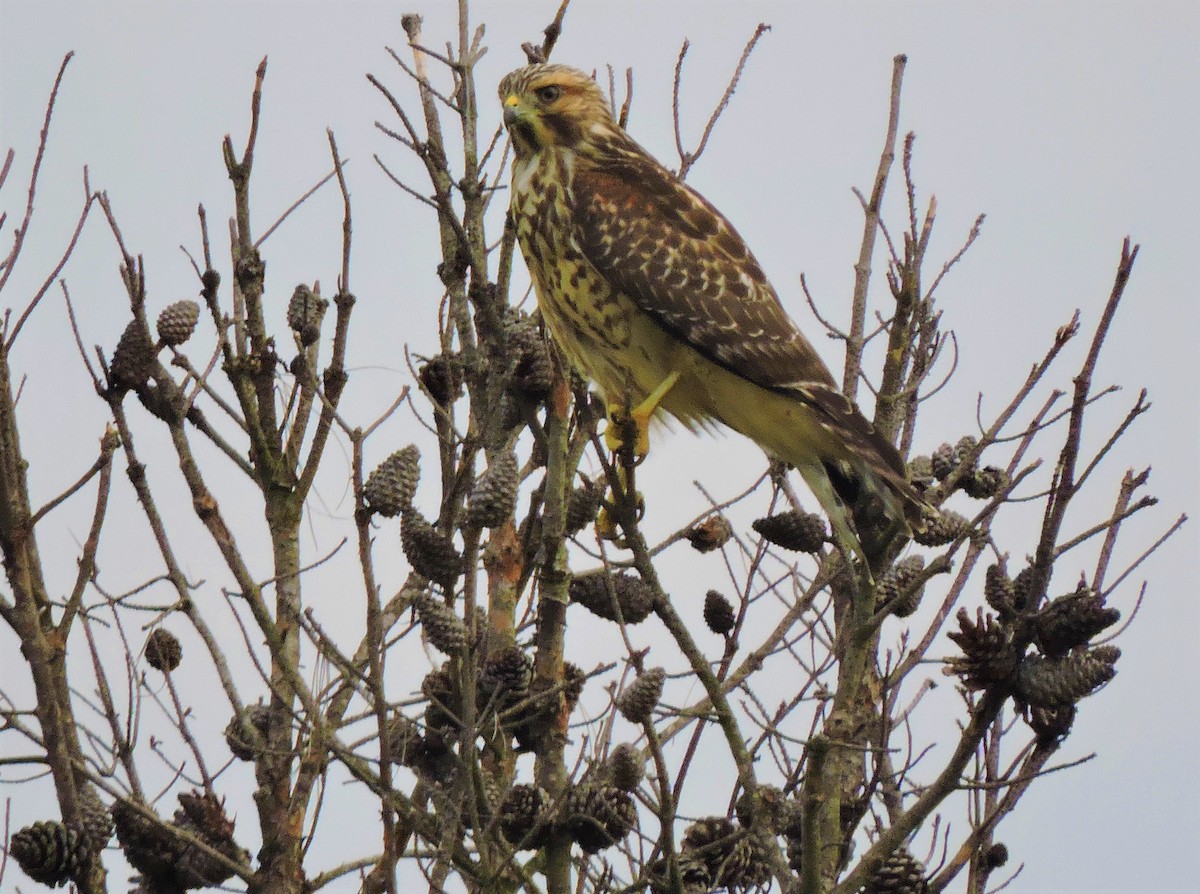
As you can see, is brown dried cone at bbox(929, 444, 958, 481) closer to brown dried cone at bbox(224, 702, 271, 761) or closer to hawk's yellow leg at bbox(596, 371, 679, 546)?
hawk's yellow leg at bbox(596, 371, 679, 546)

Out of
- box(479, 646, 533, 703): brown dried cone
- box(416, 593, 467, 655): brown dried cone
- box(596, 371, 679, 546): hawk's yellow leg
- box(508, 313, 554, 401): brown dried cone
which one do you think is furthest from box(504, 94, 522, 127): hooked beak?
box(416, 593, 467, 655): brown dried cone

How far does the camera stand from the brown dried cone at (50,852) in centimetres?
291

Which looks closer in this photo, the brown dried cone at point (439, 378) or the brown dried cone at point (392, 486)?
the brown dried cone at point (392, 486)

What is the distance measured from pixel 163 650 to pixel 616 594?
1099 mm

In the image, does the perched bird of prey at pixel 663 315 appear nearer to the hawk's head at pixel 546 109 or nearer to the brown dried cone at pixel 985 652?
the hawk's head at pixel 546 109

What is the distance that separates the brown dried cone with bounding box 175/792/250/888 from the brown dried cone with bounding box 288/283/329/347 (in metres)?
1.06

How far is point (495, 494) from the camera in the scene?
305 centimetres

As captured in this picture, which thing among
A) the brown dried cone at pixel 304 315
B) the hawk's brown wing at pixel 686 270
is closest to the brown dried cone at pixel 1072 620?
the hawk's brown wing at pixel 686 270

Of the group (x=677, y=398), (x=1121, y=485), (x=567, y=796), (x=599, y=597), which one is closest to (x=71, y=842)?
(x=567, y=796)

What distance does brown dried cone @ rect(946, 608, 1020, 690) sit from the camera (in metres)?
2.44

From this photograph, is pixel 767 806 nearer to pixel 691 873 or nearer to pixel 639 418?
pixel 691 873

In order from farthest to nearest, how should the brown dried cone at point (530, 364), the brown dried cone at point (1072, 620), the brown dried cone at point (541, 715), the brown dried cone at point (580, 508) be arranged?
the brown dried cone at point (580, 508) < the brown dried cone at point (541, 715) < the brown dried cone at point (530, 364) < the brown dried cone at point (1072, 620)

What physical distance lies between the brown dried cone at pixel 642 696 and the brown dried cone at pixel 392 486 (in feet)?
1.99

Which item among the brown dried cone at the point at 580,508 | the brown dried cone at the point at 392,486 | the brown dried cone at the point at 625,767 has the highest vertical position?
the brown dried cone at the point at 580,508
